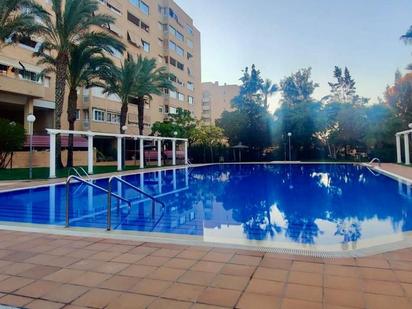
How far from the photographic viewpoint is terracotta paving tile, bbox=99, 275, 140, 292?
3441 millimetres

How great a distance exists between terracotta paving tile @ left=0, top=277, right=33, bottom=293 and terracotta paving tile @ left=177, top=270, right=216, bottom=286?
1.68 meters

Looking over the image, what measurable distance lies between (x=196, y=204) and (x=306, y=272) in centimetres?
748

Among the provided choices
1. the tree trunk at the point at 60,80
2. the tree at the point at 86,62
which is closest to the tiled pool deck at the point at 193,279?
the tree trunk at the point at 60,80

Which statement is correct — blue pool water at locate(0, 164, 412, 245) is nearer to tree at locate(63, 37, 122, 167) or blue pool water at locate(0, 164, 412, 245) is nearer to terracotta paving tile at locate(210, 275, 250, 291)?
terracotta paving tile at locate(210, 275, 250, 291)

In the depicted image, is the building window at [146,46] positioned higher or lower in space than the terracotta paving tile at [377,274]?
higher

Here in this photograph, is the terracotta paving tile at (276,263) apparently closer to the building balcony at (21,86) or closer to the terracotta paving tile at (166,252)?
the terracotta paving tile at (166,252)

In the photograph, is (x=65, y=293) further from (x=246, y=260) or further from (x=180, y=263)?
(x=246, y=260)

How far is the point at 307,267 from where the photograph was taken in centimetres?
394

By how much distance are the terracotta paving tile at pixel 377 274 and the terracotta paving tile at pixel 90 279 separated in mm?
2882

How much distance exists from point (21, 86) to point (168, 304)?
2761 cm

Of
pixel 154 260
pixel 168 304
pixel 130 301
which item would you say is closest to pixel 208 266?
pixel 154 260

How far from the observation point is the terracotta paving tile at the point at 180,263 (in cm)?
405

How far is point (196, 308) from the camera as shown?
A: 2.97 meters

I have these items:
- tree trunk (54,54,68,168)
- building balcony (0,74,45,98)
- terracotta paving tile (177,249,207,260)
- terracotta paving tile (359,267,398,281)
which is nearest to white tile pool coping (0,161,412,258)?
terracotta paving tile (177,249,207,260)
